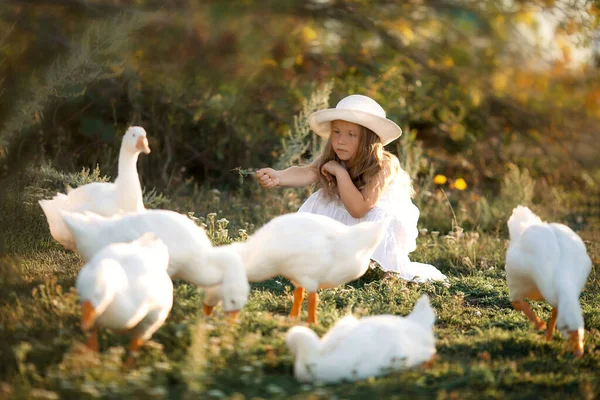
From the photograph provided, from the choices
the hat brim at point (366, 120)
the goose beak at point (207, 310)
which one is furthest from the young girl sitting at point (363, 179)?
the goose beak at point (207, 310)

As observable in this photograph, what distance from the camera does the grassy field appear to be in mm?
3006

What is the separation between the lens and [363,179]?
19.4 feet

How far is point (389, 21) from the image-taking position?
9898 millimetres

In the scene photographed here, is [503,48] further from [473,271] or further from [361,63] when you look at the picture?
[473,271]

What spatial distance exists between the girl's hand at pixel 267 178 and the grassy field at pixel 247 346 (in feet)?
2.34

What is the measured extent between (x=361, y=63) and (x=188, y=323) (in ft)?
20.2

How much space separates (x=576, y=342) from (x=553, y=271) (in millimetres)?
373

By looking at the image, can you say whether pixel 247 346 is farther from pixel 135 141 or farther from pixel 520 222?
pixel 520 222

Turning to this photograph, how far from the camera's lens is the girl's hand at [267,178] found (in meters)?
5.55

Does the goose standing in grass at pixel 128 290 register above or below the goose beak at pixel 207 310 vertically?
above

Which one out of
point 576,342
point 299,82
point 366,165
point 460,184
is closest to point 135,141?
point 366,165

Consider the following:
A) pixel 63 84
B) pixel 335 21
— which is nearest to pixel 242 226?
pixel 63 84

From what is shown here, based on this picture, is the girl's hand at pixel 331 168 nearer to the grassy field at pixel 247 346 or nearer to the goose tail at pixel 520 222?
the grassy field at pixel 247 346

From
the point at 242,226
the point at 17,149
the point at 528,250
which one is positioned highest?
the point at 528,250
